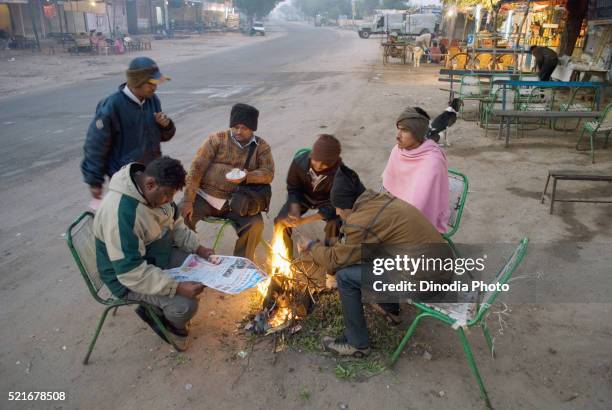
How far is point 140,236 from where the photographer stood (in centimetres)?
287

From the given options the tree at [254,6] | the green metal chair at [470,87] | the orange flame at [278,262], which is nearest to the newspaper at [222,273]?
the orange flame at [278,262]

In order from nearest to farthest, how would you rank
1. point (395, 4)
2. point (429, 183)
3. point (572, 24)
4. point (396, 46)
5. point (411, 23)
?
1. point (429, 183)
2. point (572, 24)
3. point (396, 46)
4. point (411, 23)
5. point (395, 4)

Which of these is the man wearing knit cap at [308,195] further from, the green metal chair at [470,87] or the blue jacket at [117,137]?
the green metal chair at [470,87]

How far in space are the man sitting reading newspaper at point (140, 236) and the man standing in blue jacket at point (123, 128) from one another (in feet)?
2.72

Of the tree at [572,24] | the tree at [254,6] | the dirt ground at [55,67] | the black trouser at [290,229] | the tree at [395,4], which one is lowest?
the dirt ground at [55,67]

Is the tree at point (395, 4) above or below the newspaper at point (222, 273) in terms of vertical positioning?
above

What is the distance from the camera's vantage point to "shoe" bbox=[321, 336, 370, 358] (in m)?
3.03

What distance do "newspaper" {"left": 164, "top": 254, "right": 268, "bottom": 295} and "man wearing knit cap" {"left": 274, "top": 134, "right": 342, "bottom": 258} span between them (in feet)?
2.52

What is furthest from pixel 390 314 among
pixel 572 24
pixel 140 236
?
pixel 572 24

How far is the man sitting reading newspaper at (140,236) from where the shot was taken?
2.70 meters

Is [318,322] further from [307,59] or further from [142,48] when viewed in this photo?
[142,48]

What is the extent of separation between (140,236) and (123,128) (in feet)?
3.89

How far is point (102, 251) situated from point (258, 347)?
3.97 feet

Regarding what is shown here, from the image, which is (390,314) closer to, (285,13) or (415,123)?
(415,123)
